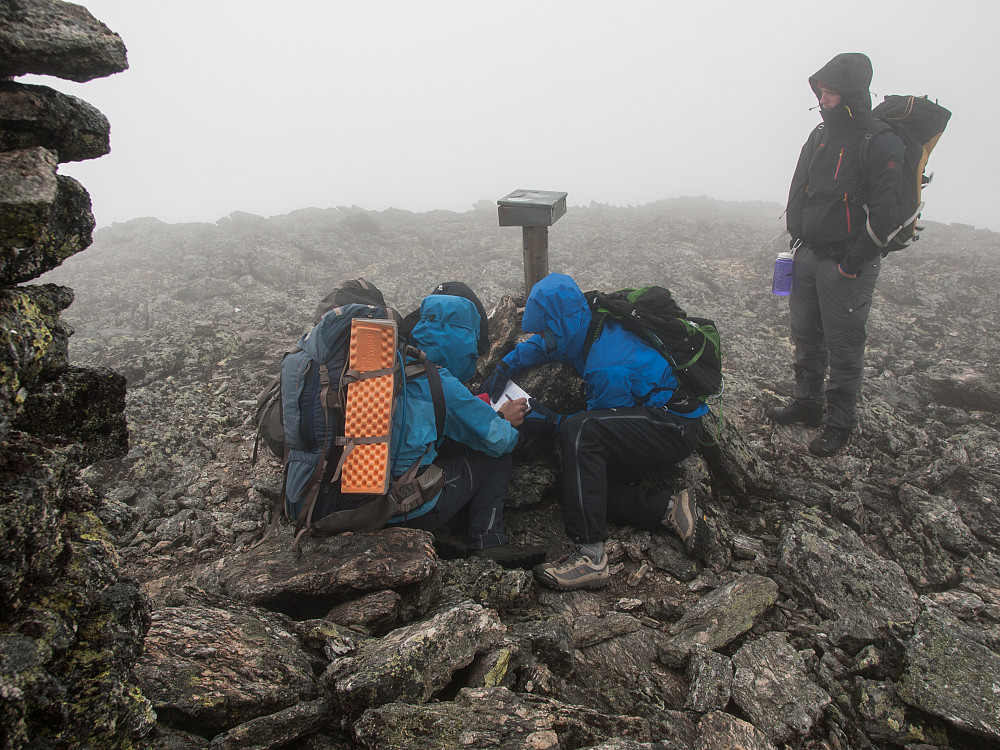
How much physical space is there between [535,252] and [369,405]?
4.63 meters

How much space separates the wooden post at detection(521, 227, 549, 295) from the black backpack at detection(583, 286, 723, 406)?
2335mm

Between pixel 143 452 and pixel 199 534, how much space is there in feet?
7.54

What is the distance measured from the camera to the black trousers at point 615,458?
6254 millimetres

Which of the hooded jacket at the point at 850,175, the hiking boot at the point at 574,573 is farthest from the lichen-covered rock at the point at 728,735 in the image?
the hooded jacket at the point at 850,175

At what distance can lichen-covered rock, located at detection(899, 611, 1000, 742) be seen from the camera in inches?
169

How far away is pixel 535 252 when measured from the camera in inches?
346

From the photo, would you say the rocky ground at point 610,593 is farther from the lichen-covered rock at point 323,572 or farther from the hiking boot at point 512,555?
the hiking boot at point 512,555

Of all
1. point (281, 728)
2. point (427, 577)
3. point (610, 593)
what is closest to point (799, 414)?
point (610, 593)

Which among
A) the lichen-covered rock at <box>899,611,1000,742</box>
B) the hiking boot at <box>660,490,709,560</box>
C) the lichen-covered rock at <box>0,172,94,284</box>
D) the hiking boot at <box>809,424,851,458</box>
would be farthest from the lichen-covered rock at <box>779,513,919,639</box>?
the lichen-covered rock at <box>0,172,94,284</box>

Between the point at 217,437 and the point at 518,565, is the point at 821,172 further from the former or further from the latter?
the point at 217,437

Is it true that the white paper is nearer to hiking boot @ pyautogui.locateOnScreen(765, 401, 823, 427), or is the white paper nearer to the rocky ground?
the rocky ground

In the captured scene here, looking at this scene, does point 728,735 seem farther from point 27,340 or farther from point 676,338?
point 27,340

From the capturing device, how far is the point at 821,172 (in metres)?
7.79

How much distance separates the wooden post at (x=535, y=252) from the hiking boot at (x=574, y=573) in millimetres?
4679
